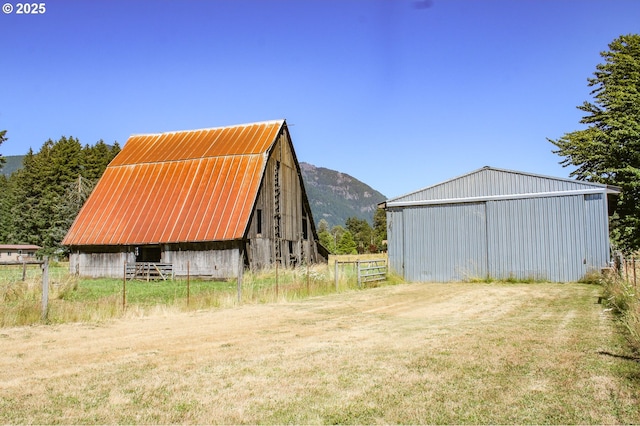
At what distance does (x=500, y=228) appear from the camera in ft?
79.8

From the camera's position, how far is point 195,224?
29219 millimetres

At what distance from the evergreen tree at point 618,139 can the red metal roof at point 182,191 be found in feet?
61.7

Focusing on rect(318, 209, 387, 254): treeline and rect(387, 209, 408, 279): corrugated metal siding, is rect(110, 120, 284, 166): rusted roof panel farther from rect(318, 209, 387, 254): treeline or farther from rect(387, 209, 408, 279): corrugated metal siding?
rect(318, 209, 387, 254): treeline

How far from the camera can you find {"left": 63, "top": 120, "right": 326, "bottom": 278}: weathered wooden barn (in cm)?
2894

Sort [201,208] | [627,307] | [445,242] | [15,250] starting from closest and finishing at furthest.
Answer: [627,307], [445,242], [201,208], [15,250]

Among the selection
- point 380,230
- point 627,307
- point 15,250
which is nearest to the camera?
point 627,307

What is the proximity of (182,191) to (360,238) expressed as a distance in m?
78.1

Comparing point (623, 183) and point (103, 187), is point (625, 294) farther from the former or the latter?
point (103, 187)

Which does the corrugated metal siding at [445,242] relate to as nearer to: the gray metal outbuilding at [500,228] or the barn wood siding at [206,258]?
the gray metal outbuilding at [500,228]

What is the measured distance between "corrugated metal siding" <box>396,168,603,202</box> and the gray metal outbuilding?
4 centimetres

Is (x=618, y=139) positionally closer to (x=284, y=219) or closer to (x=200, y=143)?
(x=284, y=219)

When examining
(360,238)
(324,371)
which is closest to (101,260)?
(324,371)

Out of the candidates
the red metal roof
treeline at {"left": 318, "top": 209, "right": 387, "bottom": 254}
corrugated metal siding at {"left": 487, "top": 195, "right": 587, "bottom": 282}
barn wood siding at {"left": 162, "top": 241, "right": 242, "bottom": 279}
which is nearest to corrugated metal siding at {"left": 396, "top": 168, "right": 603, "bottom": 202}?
corrugated metal siding at {"left": 487, "top": 195, "right": 587, "bottom": 282}

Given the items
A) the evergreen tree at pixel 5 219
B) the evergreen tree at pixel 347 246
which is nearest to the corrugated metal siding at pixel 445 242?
the evergreen tree at pixel 347 246
